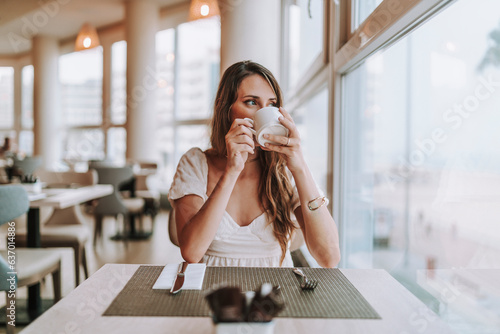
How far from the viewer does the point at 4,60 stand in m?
10.7

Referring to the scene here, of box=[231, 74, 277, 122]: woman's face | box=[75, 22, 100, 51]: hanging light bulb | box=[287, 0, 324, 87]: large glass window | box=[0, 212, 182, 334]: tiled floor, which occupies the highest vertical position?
box=[75, 22, 100, 51]: hanging light bulb

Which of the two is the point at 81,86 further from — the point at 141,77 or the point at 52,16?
the point at 141,77

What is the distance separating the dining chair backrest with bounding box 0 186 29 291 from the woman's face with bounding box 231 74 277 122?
3.73ft

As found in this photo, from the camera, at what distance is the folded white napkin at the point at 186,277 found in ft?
2.96

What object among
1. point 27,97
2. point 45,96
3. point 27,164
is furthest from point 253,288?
point 27,97

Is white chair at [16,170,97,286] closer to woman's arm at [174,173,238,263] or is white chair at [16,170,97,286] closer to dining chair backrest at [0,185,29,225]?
dining chair backrest at [0,185,29,225]

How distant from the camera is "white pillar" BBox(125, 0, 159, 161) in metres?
7.02

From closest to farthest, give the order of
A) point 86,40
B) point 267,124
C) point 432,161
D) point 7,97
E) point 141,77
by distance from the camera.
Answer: point 267,124
point 432,161
point 86,40
point 141,77
point 7,97

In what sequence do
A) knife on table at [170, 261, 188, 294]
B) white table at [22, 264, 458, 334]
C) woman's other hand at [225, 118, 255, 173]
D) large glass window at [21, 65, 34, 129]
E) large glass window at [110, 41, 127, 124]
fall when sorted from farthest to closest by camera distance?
large glass window at [21, 65, 34, 129]
large glass window at [110, 41, 127, 124]
woman's other hand at [225, 118, 255, 173]
knife on table at [170, 261, 188, 294]
white table at [22, 264, 458, 334]

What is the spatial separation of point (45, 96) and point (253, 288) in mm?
9600

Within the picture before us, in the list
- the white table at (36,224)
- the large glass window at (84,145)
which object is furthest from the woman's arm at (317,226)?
the large glass window at (84,145)

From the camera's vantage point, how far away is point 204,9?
370cm

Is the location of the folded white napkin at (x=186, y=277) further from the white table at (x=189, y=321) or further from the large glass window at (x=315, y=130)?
the large glass window at (x=315, y=130)

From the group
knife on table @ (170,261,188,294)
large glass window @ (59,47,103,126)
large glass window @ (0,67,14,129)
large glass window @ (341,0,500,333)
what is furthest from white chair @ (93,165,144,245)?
large glass window @ (0,67,14,129)
